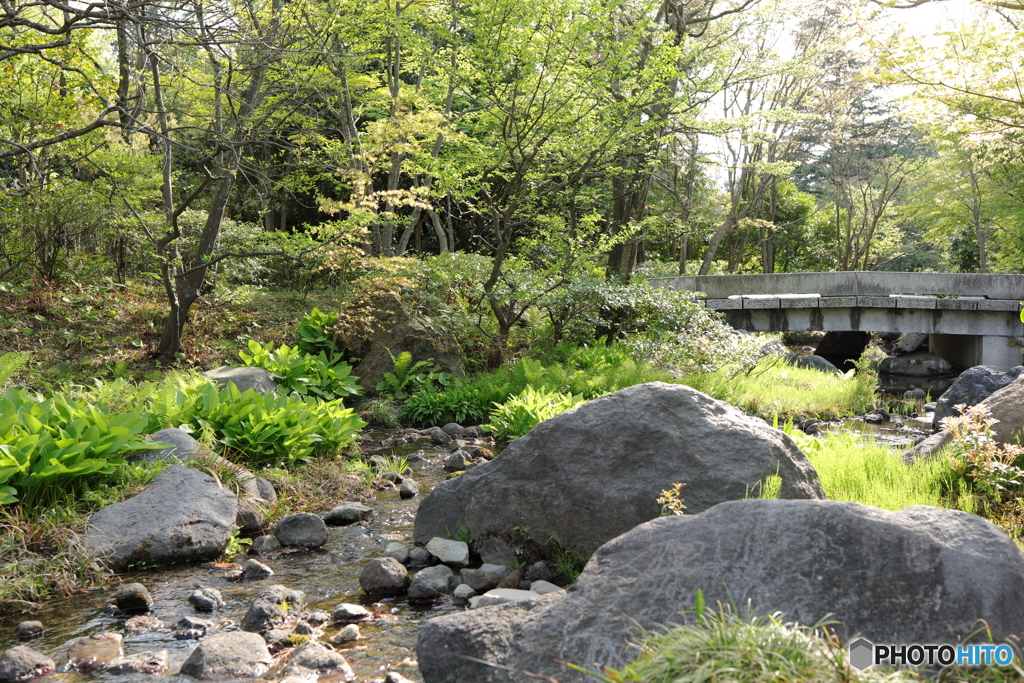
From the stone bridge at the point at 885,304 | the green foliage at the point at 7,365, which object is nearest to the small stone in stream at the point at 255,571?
the green foliage at the point at 7,365

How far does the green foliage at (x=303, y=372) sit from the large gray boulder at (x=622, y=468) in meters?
5.18

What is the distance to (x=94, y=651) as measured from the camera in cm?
395

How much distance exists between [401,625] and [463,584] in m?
0.59

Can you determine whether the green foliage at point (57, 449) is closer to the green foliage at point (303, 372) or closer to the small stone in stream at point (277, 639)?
the small stone in stream at point (277, 639)

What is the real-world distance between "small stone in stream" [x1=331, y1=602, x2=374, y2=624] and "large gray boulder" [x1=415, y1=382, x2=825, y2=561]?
1.12m

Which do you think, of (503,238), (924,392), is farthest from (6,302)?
(924,392)

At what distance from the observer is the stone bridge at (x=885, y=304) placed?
1677 centimetres

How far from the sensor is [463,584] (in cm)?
488

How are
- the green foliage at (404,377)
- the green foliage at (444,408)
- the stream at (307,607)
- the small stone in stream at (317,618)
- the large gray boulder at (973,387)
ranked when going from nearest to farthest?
the stream at (307,607) → the small stone in stream at (317,618) → the large gray boulder at (973,387) → the green foliage at (444,408) → the green foliage at (404,377)

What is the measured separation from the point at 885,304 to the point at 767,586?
16.2m

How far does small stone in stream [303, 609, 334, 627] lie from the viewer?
4414 millimetres

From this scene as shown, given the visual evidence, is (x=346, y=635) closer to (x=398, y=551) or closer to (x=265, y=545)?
(x=398, y=551)

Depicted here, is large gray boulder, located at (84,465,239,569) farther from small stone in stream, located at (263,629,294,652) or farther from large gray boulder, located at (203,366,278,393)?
large gray boulder, located at (203,366,278,393)

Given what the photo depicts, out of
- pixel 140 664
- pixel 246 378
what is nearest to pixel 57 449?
pixel 140 664
